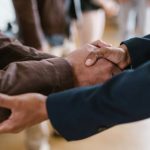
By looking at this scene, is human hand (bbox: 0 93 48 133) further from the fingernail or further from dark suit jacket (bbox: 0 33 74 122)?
the fingernail

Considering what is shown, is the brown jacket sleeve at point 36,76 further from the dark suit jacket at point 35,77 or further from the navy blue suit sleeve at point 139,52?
the navy blue suit sleeve at point 139,52

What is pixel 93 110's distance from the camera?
801mm

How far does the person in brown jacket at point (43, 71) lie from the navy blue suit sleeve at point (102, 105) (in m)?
0.07

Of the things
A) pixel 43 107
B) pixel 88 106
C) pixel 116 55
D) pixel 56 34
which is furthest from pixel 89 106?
pixel 56 34

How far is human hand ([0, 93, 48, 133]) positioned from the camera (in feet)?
2.72

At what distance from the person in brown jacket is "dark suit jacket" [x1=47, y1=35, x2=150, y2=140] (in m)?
0.07

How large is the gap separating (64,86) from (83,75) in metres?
0.07

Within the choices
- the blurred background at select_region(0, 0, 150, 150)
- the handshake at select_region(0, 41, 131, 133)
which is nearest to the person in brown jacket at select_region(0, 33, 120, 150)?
the handshake at select_region(0, 41, 131, 133)

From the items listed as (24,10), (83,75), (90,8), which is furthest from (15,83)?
(90,8)

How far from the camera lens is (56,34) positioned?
173cm

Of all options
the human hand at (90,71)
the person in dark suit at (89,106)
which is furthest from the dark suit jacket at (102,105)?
the human hand at (90,71)

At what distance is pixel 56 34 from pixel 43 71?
858 millimetres

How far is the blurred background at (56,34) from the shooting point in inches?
59.8

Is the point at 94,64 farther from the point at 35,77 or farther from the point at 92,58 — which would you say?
the point at 35,77
